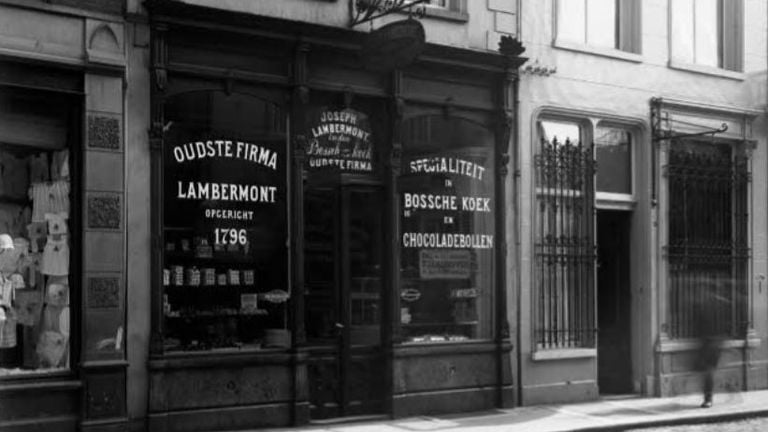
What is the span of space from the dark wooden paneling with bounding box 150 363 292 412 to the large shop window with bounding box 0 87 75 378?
1.06 metres

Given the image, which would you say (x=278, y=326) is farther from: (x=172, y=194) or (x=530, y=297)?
(x=530, y=297)

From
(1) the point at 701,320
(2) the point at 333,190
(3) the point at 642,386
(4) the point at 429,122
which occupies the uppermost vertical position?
(4) the point at 429,122

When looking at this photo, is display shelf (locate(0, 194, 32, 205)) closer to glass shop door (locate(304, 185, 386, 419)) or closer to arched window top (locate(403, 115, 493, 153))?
glass shop door (locate(304, 185, 386, 419))

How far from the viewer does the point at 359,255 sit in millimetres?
13203

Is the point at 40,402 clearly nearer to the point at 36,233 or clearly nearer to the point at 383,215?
the point at 36,233

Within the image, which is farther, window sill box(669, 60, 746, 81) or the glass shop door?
window sill box(669, 60, 746, 81)

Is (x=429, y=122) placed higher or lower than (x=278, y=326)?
higher

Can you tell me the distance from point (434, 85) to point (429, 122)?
0.49m

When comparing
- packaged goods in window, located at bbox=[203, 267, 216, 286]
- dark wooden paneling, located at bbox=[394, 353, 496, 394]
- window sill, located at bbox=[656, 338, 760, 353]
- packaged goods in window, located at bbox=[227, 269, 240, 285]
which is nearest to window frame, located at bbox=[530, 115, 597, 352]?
dark wooden paneling, located at bbox=[394, 353, 496, 394]

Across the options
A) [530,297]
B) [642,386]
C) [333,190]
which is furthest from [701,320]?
[333,190]

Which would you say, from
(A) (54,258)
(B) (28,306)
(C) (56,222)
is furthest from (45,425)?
(C) (56,222)

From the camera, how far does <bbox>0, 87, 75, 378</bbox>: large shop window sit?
10.8 meters

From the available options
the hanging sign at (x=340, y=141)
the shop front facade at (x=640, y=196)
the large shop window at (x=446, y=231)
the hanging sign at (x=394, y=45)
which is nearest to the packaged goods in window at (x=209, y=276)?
the hanging sign at (x=340, y=141)

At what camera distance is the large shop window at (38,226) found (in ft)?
35.4
